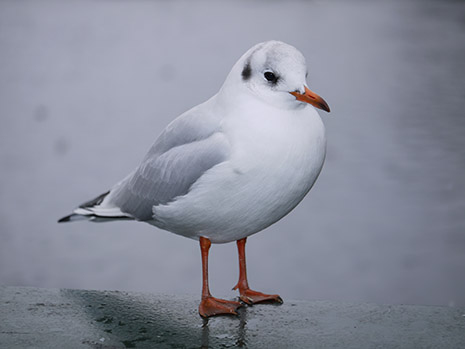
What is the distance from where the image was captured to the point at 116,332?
2.14 meters

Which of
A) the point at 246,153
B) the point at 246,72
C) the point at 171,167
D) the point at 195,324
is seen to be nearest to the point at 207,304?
the point at 195,324

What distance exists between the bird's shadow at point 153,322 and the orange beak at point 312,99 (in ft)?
2.24

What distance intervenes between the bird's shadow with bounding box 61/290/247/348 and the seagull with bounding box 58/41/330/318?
7cm

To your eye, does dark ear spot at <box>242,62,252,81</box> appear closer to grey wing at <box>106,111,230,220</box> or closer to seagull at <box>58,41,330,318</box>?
seagull at <box>58,41,330,318</box>

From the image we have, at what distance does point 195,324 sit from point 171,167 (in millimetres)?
470

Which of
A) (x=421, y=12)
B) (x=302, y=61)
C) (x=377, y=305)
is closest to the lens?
(x=302, y=61)

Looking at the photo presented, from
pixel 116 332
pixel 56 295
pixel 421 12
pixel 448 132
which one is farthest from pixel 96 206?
pixel 421 12

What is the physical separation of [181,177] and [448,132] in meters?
6.21

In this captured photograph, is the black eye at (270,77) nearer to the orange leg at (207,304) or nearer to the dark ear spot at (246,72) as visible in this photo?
the dark ear spot at (246,72)

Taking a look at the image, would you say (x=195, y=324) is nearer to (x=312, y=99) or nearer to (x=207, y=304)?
(x=207, y=304)

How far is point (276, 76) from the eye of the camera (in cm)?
204

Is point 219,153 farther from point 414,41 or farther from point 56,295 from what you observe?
point 414,41

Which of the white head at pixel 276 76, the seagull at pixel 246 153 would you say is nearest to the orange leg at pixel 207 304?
the seagull at pixel 246 153

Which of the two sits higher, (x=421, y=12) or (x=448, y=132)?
(x=421, y=12)
